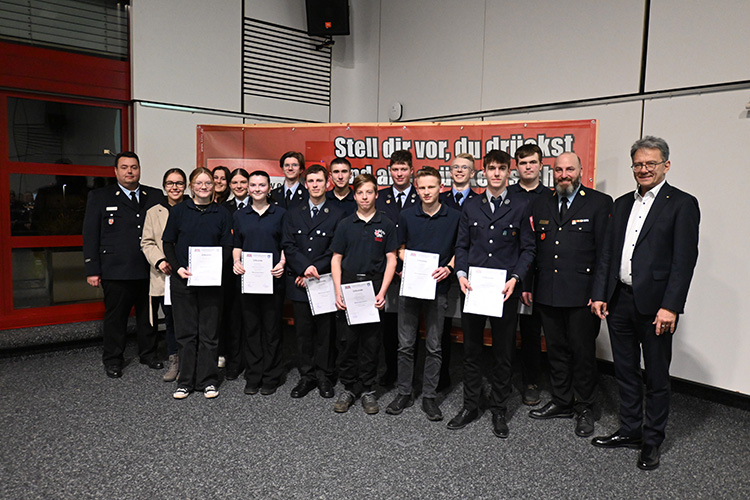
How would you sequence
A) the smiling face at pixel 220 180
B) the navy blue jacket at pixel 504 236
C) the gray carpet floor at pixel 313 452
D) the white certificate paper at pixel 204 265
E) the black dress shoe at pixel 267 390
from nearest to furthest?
the gray carpet floor at pixel 313 452 < the navy blue jacket at pixel 504 236 < the white certificate paper at pixel 204 265 < the black dress shoe at pixel 267 390 < the smiling face at pixel 220 180

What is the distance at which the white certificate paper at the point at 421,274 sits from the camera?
313 cm

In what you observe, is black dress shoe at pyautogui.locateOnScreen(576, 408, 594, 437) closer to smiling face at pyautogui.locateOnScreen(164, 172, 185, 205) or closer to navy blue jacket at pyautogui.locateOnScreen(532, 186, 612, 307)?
navy blue jacket at pyautogui.locateOnScreen(532, 186, 612, 307)

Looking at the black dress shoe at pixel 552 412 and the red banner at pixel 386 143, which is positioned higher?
the red banner at pixel 386 143

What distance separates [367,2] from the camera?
641cm

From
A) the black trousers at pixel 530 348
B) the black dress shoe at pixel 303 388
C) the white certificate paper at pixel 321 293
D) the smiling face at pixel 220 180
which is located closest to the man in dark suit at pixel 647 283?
the black trousers at pixel 530 348

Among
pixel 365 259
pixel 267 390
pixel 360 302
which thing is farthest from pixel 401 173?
pixel 267 390

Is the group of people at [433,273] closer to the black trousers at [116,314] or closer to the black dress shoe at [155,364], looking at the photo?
the black trousers at [116,314]

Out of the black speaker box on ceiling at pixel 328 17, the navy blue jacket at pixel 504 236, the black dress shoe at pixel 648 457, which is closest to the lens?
the black dress shoe at pixel 648 457

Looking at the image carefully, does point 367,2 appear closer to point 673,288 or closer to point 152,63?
point 152,63

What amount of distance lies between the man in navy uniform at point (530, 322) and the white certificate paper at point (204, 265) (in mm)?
2120

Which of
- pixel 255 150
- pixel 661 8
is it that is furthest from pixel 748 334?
pixel 255 150

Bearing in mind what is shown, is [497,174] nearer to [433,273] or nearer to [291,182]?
[433,273]

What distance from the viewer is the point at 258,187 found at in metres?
3.51

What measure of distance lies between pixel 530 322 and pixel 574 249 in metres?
0.81
